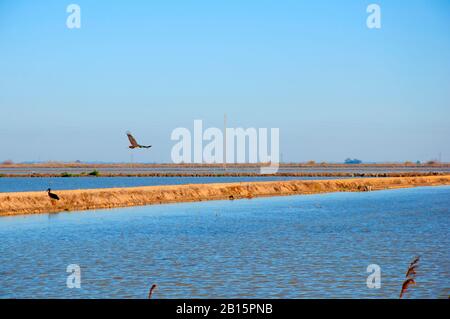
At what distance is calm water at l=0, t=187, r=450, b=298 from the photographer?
72.0 feet

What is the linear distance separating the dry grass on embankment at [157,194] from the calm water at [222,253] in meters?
3.02

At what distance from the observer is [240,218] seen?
4944cm

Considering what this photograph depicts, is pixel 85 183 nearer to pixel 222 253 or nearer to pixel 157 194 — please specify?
pixel 157 194

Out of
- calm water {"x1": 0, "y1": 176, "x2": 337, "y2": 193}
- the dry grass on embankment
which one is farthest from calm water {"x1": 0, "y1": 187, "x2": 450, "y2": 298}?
calm water {"x1": 0, "y1": 176, "x2": 337, "y2": 193}

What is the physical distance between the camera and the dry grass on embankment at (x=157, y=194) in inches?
2019

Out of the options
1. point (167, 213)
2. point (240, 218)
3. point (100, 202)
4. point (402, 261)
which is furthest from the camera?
point (100, 202)

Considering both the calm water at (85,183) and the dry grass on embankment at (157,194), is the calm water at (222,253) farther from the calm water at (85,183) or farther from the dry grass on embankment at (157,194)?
the calm water at (85,183)

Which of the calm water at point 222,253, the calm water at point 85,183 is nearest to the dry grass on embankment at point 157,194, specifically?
the calm water at point 222,253

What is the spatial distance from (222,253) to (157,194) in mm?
35888

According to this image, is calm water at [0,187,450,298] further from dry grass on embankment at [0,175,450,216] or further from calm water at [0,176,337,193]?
calm water at [0,176,337,193]

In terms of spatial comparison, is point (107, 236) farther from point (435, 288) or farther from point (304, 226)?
point (435, 288)

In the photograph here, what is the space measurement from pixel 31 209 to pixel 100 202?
312 inches

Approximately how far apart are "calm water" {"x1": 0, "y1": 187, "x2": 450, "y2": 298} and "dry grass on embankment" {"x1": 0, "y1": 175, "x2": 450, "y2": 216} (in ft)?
9.91
